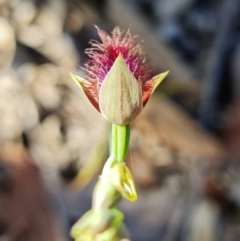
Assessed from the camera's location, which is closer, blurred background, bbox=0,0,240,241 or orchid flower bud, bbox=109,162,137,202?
orchid flower bud, bbox=109,162,137,202

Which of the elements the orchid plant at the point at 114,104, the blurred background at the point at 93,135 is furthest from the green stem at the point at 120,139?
the blurred background at the point at 93,135

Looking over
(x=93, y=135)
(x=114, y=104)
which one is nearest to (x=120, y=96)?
Answer: (x=114, y=104)

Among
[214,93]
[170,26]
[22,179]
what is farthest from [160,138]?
[170,26]

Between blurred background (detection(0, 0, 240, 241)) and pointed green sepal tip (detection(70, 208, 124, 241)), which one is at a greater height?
blurred background (detection(0, 0, 240, 241))

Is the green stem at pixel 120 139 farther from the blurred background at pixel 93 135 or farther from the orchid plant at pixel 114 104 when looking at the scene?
the blurred background at pixel 93 135

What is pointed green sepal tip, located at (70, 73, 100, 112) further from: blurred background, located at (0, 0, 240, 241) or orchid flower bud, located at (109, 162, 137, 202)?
blurred background, located at (0, 0, 240, 241)

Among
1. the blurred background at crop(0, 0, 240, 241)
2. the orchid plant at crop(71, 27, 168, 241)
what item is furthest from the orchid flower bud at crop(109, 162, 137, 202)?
the blurred background at crop(0, 0, 240, 241)

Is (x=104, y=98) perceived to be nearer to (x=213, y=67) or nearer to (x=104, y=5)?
(x=213, y=67)
